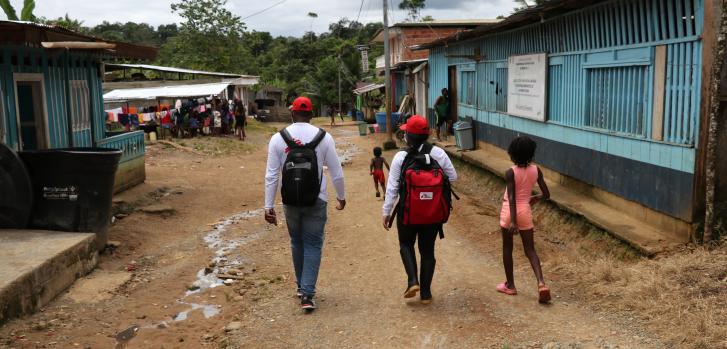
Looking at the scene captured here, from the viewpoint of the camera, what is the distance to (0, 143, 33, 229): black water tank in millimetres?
6828

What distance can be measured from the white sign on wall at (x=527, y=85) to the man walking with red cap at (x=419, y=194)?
5969 mm

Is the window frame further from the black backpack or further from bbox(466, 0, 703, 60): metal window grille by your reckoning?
bbox(466, 0, 703, 60): metal window grille

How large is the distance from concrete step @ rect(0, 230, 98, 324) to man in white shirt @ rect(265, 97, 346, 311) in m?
2.10

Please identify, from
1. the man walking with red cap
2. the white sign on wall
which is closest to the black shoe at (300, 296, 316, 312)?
the man walking with red cap

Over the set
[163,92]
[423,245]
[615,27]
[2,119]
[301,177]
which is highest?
[615,27]

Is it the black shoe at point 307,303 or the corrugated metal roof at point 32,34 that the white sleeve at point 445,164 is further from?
the corrugated metal roof at point 32,34

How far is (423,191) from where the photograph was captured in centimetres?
510

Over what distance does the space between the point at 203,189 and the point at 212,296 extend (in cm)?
738

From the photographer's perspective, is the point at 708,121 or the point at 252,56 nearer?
the point at 708,121

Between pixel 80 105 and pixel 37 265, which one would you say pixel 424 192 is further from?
pixel 80 105

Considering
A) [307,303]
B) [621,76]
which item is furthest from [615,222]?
[307,303]

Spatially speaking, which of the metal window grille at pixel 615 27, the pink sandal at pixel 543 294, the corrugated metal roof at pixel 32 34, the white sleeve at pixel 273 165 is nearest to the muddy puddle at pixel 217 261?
the white sleeve at pixel 273 165

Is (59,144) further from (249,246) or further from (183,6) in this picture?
(183,6)

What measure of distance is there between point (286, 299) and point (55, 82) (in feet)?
20.9
